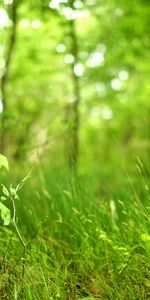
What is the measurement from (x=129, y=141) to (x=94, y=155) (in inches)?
45.6

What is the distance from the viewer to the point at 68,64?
20.2ft

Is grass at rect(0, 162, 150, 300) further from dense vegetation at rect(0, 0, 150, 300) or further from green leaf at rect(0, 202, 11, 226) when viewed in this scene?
green leaf at rect(0, 202, 11, 226)

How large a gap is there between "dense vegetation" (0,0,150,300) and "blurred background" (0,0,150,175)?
20 mm

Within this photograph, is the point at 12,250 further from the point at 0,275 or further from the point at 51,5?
the point at 51,5

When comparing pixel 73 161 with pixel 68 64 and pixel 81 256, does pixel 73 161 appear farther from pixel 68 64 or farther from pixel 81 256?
pixel 68 64

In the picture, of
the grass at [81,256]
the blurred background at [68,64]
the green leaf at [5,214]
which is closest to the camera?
the green leaf at [5,214]

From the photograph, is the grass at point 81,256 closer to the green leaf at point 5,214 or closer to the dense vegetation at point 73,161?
the dense vegetation at point 73,161

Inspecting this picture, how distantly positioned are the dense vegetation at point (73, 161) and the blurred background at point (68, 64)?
0.02m

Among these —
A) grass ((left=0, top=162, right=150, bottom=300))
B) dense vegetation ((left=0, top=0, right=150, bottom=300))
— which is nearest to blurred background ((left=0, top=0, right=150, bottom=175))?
dense vegetation ((left=0, top=0, right=150, bottom=300))

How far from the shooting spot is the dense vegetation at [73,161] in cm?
187

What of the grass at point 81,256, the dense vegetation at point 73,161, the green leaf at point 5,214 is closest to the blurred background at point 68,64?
the dense vegetation at point 73,161

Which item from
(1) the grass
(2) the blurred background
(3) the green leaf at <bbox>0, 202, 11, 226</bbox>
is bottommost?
(2) the blurred background

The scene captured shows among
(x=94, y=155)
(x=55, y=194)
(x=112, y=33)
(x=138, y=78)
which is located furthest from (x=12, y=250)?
(x=94, y=155)

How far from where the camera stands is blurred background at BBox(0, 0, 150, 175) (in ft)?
14.2
